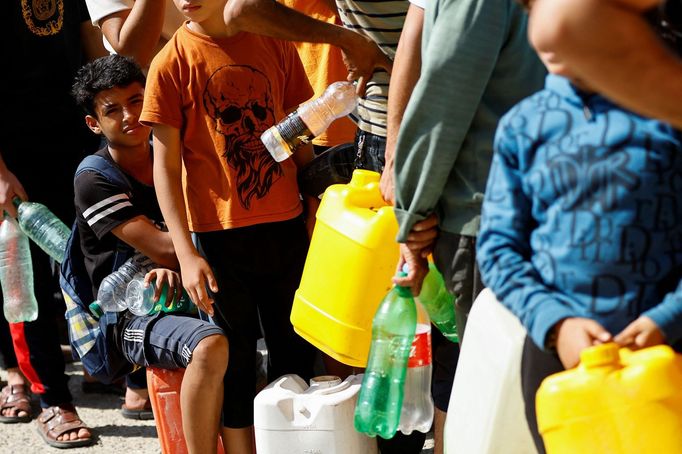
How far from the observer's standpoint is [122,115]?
4156 mm

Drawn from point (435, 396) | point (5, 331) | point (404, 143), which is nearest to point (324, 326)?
point (435, 396)

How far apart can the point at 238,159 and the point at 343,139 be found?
1.89 ft

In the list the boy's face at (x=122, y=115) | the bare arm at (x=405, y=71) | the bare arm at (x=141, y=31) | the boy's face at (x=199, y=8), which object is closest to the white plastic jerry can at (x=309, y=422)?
the bare arm at (x=405, y=71)

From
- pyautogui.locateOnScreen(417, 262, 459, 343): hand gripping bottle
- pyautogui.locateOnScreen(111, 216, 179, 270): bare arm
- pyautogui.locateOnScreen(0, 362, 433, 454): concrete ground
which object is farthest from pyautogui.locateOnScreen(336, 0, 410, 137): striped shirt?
pyautogui.locateOnScreen(0, 362, 433, 454): concrete ground

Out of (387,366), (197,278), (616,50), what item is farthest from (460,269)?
(197,278)

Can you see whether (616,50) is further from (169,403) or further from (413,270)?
(169,403)

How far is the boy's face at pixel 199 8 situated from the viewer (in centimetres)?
357

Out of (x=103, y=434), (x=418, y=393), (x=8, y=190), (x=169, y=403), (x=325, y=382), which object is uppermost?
(x=8, y=190)

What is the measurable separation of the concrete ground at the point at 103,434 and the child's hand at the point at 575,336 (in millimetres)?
2178

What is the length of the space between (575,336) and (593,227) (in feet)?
0.70

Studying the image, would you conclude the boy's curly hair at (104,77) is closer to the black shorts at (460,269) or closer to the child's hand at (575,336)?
the black shorts at (460,269)

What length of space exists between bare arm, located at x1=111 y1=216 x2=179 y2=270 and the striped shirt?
0.85 metres

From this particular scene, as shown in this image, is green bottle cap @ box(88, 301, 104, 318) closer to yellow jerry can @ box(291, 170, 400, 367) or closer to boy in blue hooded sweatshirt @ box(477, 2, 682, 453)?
yellow jerry can @ box(291, 170, 400, 367)

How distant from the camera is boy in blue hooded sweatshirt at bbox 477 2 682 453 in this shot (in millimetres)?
2088
